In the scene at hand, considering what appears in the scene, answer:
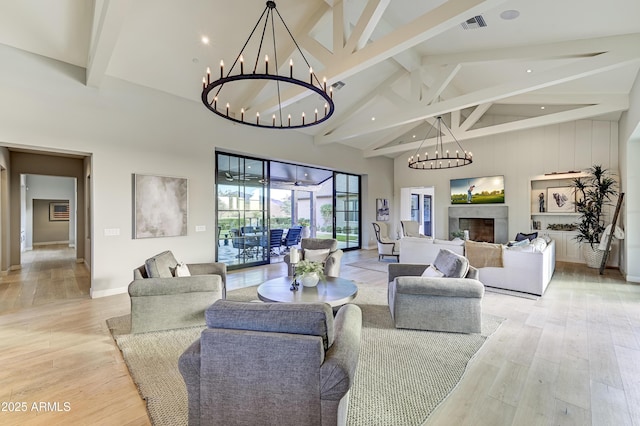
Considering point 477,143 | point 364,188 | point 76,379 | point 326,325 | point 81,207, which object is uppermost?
point 477,143

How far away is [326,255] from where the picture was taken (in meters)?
5.09

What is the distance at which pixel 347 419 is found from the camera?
74.8 inches

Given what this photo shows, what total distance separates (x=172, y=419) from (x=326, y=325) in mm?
1307

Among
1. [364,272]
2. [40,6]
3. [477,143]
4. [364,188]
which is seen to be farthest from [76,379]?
[477,143]

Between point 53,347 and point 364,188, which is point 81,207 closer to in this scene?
point 53,347

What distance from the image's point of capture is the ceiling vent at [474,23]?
13.2 ft

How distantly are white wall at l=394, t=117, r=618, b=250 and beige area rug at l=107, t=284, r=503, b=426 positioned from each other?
635cm

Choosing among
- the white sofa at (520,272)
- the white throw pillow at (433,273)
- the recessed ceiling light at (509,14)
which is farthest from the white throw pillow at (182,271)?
the recessed ceiling light at (509,14)

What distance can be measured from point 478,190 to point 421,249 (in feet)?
14.7

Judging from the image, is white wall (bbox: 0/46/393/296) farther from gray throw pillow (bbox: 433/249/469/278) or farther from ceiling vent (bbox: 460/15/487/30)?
gray throw pillow (bbox: 433/249/469/278)

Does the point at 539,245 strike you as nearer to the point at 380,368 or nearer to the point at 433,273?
the point at 433,273

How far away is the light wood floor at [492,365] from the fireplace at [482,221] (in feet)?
14.0

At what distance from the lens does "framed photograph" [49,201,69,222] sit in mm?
11867

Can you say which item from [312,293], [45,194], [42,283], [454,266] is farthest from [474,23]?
[45,194]
